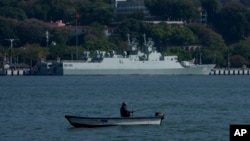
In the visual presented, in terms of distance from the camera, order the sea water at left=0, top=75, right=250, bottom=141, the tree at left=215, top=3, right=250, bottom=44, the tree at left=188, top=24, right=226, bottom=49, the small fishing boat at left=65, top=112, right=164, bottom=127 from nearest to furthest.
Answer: the sea water at left=0, top=75, right=250, bottom=141 → the small fishing boat at left=65, top=112, right=164, bottom=127 → the tree at left=188, top=24, right=226, bottom=49 → the tree at left=215, top=3, right=250, bottom=44

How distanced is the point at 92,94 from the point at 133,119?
116ft

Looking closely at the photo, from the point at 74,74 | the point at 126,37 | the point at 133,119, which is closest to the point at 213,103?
the point at 133,119

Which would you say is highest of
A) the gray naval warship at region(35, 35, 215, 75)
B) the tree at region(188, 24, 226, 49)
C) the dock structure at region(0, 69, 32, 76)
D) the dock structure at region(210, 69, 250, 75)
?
the tree at region(188, 24, 226, 49)

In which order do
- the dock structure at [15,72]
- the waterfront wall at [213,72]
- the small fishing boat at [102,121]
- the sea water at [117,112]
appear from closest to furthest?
the sea water at [117,112], the small fishing boat at [102,121], the dock structure at [15,72], the waterfront wall at [213,72]

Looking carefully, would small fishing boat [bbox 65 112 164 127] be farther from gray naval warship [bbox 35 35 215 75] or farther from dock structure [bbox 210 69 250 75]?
dock structure [bbox 210 69 250 75]

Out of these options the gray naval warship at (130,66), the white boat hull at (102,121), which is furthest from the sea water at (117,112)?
the gray naval warship at (130,66)

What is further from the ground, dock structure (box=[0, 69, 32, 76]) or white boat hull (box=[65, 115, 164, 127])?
white boat hull (box=[65, 115, 164, 127])

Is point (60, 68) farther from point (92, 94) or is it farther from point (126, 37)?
point (92, 94)

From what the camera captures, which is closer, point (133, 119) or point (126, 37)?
point (133, 119)

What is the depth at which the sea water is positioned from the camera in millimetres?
55375

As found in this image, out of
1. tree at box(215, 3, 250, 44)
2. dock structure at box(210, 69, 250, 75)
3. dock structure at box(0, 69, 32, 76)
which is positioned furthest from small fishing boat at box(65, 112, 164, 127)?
tree at box(215, 3, 250, 44)

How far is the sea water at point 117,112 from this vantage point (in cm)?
5538

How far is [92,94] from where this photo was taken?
92812mm

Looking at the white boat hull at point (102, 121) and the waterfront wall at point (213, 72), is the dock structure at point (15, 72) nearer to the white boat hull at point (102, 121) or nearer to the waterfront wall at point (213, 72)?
the waterfront wall at point (213, 72)
